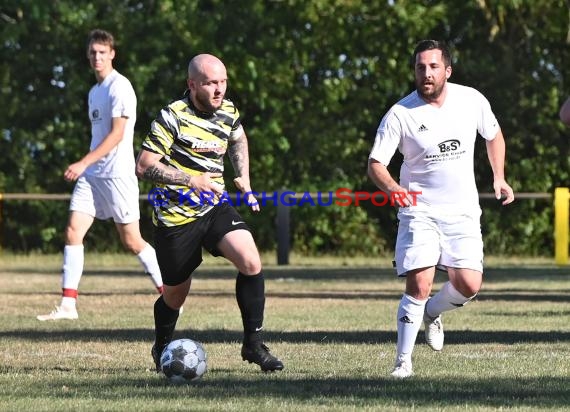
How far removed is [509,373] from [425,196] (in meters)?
1.13

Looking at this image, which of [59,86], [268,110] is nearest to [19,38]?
[59,86]

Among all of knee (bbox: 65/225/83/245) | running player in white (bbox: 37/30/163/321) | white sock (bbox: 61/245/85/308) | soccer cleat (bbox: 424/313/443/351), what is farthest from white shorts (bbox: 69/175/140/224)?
soccer cleat (bbox: 424/313/443/351)

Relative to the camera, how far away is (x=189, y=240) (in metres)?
8.35

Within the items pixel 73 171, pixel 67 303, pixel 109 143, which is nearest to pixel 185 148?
pixel 73 171

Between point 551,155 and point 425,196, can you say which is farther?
point 551,155

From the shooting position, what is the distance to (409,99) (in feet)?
28.0

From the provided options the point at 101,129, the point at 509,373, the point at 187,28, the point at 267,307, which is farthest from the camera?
the point at 187,28

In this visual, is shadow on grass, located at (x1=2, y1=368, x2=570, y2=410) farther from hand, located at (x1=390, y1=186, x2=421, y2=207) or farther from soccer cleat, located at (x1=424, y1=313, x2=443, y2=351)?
soccer cleat, located at (x1=424, y1=313, x2=443, y2=351)

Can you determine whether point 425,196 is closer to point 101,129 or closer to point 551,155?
point 101,129

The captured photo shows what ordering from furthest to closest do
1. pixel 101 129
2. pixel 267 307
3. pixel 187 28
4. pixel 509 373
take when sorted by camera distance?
pixel 187 28, pixel 267 307, pixel 101 129, pixel 509 373

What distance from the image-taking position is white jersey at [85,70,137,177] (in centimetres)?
1193

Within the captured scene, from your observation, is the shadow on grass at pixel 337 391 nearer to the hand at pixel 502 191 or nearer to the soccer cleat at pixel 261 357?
the soccer cleat at pixel 261 357

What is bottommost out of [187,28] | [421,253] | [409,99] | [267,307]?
[267,307]

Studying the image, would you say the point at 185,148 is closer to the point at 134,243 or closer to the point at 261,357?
the point at 261,357
